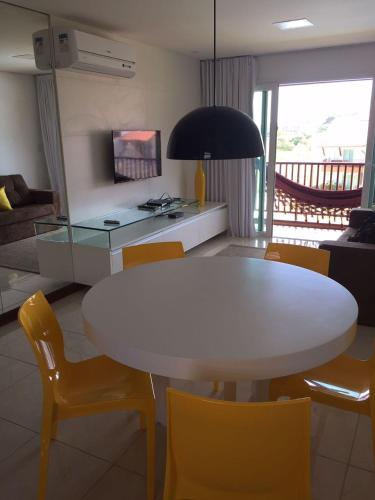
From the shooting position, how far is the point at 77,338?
125 inches

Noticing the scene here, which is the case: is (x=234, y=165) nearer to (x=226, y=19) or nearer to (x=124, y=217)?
(x=124, y=217)

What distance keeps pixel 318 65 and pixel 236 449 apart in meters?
5.34

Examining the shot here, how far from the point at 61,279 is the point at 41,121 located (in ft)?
4.84

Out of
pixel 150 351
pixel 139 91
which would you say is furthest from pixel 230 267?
pixel 139 91

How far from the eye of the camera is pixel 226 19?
3.74 meters

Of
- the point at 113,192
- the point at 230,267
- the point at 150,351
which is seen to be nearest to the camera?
the point at 150,351

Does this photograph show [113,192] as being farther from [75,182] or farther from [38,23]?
[38,23]

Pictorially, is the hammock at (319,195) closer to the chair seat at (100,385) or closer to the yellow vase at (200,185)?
the yellow vase at (200,185)

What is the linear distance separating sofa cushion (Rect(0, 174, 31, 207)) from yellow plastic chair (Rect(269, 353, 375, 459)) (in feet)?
9.15

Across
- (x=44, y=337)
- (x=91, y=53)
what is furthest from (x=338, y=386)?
(x=91, y=53)

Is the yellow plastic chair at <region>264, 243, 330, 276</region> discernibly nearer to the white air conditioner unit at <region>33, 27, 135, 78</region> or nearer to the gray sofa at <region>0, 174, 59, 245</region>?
the gray sofa at <region>0, 174, 59, 245</region>

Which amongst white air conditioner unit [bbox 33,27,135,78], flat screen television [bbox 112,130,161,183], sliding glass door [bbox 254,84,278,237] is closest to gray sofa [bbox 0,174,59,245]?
flat screen television [bbox 112,130,161,183]

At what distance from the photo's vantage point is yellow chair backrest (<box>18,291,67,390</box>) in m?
1.63

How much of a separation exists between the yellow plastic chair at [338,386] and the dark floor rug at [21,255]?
2701mm
